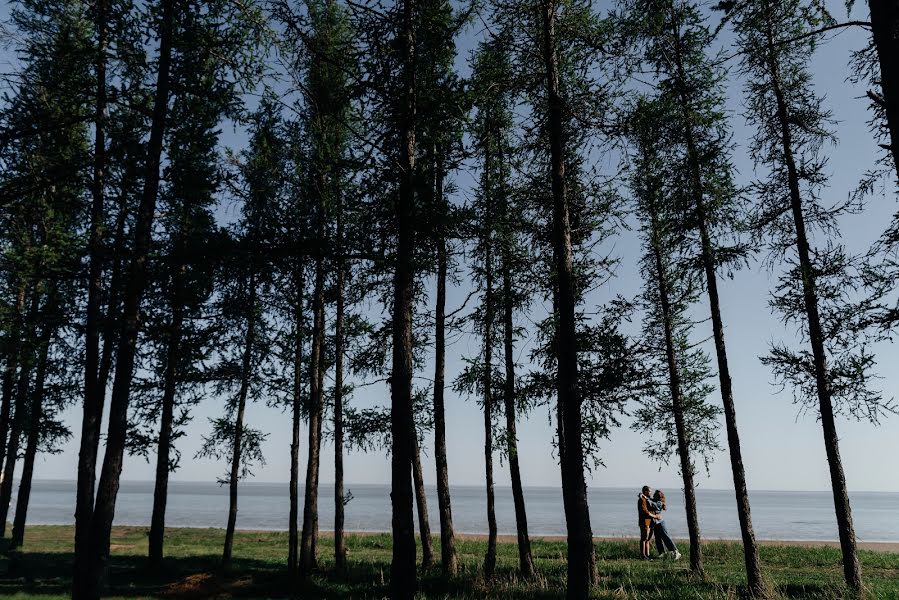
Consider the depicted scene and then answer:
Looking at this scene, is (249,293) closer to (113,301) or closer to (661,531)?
(113,301)

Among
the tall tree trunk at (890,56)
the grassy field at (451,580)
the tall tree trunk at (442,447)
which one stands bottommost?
the grassy field at (451,580)

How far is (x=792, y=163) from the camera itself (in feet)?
50.0

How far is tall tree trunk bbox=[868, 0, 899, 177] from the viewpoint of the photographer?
218 inches

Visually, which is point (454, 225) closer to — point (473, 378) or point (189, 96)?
point (189, 96)

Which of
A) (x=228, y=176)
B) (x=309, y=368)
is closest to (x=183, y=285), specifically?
(x=228, y=176)

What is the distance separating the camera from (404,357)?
8977mm

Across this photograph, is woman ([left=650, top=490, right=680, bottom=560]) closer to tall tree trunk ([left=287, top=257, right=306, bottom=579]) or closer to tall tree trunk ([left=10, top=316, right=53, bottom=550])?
tall tree trunk ([left=287, top=257, right=306, bottom=579])

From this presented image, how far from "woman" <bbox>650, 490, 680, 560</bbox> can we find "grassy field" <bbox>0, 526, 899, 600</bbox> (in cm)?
111

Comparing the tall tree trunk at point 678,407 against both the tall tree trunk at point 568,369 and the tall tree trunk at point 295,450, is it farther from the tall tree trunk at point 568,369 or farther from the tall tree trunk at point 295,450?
the tall tree trunk at point 295,450

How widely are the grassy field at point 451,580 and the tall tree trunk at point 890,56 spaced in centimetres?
876

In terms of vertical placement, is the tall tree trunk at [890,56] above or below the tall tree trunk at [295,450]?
above

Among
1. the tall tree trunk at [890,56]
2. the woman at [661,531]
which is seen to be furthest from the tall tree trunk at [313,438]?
the tall tree trunk at [890,56]

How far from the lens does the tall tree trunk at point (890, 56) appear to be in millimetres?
5527

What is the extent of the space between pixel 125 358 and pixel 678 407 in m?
14.8
